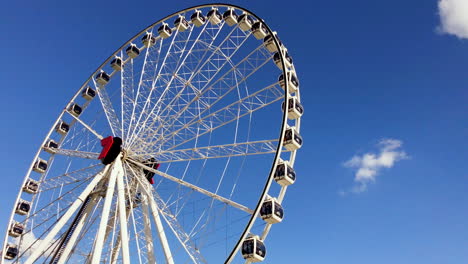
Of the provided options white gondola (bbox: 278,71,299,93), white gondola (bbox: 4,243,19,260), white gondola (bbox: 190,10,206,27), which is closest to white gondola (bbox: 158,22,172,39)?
white gondola (bbox: 190,10,206,27)

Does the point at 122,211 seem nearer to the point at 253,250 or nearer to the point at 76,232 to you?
the point at 76,232

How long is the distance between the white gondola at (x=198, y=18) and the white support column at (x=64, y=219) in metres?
10.5

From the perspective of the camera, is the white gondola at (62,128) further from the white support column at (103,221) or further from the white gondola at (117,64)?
the white support column at (103,221)

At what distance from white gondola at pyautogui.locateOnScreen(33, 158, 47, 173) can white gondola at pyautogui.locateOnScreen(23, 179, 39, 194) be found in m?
0.75

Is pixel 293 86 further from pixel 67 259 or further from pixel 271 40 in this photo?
pixel 67 259

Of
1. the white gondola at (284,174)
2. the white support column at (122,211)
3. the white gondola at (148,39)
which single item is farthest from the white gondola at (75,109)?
the white gondola at (284,174)

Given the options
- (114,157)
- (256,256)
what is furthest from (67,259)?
(256,256)

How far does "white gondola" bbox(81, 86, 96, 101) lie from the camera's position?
28109 mm

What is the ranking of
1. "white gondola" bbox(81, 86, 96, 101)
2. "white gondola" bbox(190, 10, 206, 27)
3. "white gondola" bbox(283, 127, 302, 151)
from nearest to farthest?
"white gondola" bbox(283, 127, 302, 151), "white gondola" bbox(190, 10, 206, 27), "white gondola" bbox(81, 86, 96, 101)

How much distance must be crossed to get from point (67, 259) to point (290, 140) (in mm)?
11469

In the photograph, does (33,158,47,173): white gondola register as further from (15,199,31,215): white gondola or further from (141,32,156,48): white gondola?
(141,32,156,48): white gondola

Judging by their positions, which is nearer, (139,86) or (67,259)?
(67,259)

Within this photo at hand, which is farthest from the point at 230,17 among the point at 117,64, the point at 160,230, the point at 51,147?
the point at 51,147

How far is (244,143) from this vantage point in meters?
17.5
